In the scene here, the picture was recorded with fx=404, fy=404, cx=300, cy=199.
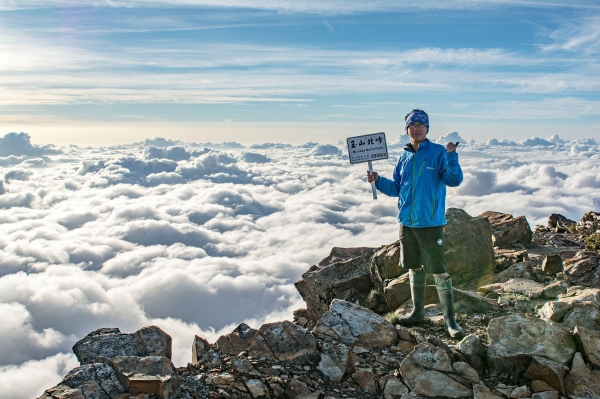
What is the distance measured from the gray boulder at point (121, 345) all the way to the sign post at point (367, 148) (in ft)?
16.4

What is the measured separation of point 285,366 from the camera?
6.02 metres

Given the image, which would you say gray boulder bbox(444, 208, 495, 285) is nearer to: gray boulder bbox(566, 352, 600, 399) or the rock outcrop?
the rock outcrop

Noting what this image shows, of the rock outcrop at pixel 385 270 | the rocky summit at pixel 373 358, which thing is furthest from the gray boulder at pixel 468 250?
the rocky summit at pixel 373 358

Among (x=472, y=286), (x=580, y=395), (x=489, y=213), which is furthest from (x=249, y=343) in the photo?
(x=489, y=213)

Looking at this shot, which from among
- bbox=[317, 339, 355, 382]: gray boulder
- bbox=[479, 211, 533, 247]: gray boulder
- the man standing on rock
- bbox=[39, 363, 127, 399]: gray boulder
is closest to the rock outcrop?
the man standing on rock

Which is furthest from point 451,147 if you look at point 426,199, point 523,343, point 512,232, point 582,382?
point 512,232

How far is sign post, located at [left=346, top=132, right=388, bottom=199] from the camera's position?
865 centimetres

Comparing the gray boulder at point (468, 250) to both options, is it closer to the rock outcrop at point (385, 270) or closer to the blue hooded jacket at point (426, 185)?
the rock outcrop at point (385, 270)

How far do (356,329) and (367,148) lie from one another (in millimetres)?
3788

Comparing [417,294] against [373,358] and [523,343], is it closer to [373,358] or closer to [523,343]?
[373,358]

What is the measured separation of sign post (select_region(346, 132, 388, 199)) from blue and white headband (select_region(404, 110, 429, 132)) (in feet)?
5.08

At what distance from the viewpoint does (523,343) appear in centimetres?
609

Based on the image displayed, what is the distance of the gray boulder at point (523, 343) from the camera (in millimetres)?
5840

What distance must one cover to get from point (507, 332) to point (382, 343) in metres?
1.96
